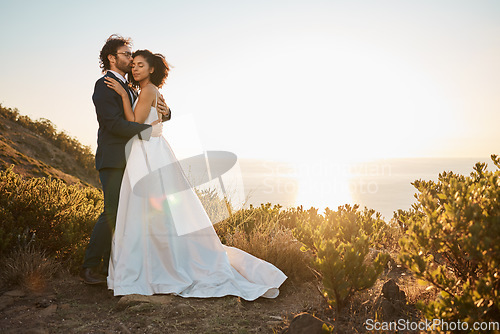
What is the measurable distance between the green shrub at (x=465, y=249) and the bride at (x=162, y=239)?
5.91 ft

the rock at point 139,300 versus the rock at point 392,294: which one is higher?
the rock at point 392,294

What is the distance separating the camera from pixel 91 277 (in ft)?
13.8

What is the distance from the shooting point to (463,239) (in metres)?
2.48

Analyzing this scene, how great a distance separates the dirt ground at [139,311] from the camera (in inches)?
128

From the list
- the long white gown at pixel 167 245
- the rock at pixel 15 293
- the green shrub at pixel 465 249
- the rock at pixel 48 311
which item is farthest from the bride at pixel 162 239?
the green shrub at pixel 465 249

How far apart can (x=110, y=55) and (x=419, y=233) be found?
3.81 metres

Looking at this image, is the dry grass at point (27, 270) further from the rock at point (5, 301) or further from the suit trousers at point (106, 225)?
the suit trousers at point (106, 225)

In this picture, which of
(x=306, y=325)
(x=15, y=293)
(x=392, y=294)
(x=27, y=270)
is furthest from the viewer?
(x=27, y=270)

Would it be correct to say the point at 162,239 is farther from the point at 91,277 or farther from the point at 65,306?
the point at 65,306

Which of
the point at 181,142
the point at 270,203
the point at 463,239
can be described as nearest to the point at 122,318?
the point at 181,142

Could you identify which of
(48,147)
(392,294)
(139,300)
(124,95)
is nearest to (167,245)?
(139,300)

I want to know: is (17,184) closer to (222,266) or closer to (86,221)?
(86,221)

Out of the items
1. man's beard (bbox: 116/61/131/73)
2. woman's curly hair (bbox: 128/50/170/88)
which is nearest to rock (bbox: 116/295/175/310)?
woman's curly hair (bbox: 128/50/170/88)

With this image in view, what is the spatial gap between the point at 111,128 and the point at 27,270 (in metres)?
1.77
